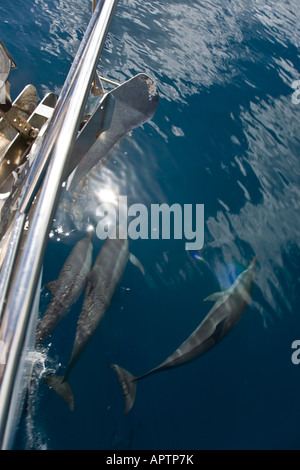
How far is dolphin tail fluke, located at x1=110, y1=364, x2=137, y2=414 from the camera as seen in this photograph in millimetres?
4785

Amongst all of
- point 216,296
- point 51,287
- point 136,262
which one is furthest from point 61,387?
point 216,296

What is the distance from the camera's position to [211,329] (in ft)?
18.1

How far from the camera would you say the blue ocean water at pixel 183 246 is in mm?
4824

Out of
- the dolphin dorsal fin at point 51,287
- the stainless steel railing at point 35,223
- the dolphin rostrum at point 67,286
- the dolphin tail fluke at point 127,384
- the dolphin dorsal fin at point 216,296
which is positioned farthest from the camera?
the dolphin dorsal fin at point 216,296

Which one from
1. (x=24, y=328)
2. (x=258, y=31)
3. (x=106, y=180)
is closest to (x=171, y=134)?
(x=106, y=180)

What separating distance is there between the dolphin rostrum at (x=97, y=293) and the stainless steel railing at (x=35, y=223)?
124 inches

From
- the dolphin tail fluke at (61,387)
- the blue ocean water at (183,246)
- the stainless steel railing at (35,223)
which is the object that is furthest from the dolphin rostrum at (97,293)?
the stainless steel railing at (35,223)

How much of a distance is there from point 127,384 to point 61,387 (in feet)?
3.00

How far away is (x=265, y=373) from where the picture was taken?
224 inches

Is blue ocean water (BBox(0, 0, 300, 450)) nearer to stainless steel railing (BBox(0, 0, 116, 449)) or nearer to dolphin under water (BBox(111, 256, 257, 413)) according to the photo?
dolphin under water (BBox(111, 256, 257, 413))

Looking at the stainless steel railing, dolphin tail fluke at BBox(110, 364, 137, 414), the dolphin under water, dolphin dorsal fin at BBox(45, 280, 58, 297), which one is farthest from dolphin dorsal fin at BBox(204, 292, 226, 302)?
the stainless steel railing

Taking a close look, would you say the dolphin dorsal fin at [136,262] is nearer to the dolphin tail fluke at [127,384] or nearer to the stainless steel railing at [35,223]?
the dolphin tail fluke at [127,384]

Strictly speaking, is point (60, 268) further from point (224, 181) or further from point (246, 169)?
point (246, 169)
